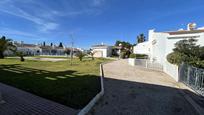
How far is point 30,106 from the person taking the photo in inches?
188

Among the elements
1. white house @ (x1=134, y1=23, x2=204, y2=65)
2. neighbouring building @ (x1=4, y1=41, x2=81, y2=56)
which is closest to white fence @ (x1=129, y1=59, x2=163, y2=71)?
white house @ (x1=134, y1=23, x2=204, y2=65)

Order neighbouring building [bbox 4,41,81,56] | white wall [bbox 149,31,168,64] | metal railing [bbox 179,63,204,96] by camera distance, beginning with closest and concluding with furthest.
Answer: metal railing [bbox 179,63,204,96] < white wall [bbox 149,31,168,64] < neighbouring building [bbox 4,41,81,56]

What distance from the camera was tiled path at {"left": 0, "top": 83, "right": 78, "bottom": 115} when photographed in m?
4.37

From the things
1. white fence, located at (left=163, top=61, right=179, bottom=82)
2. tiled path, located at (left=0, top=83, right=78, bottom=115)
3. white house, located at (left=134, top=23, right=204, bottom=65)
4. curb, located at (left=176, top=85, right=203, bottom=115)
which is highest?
white house, located at (left=134, top=23, right=204, bottom=65)

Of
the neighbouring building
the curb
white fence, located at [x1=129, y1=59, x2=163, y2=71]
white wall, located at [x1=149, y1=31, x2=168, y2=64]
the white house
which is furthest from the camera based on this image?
the neighbouring building

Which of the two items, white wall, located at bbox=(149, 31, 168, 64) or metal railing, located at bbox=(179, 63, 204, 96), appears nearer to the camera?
metal railing, located at bbox=(179, 63, 204, 96)

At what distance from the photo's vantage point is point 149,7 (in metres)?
20.2

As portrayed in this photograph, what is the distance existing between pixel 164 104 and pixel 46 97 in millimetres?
5165

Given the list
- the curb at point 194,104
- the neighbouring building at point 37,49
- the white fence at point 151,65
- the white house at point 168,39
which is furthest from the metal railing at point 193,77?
the neighbouring building at point 37,49

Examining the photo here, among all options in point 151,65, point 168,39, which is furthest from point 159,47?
point 151,65

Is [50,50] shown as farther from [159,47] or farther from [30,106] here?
[30,106]

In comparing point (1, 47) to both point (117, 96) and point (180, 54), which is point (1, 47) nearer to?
point (117, 96)

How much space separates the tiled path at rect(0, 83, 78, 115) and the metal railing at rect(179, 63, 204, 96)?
274 inches

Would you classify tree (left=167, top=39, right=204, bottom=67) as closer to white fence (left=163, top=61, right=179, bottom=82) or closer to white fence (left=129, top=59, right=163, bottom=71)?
white fence (left=163, top=61, right=179, bottom=82)
